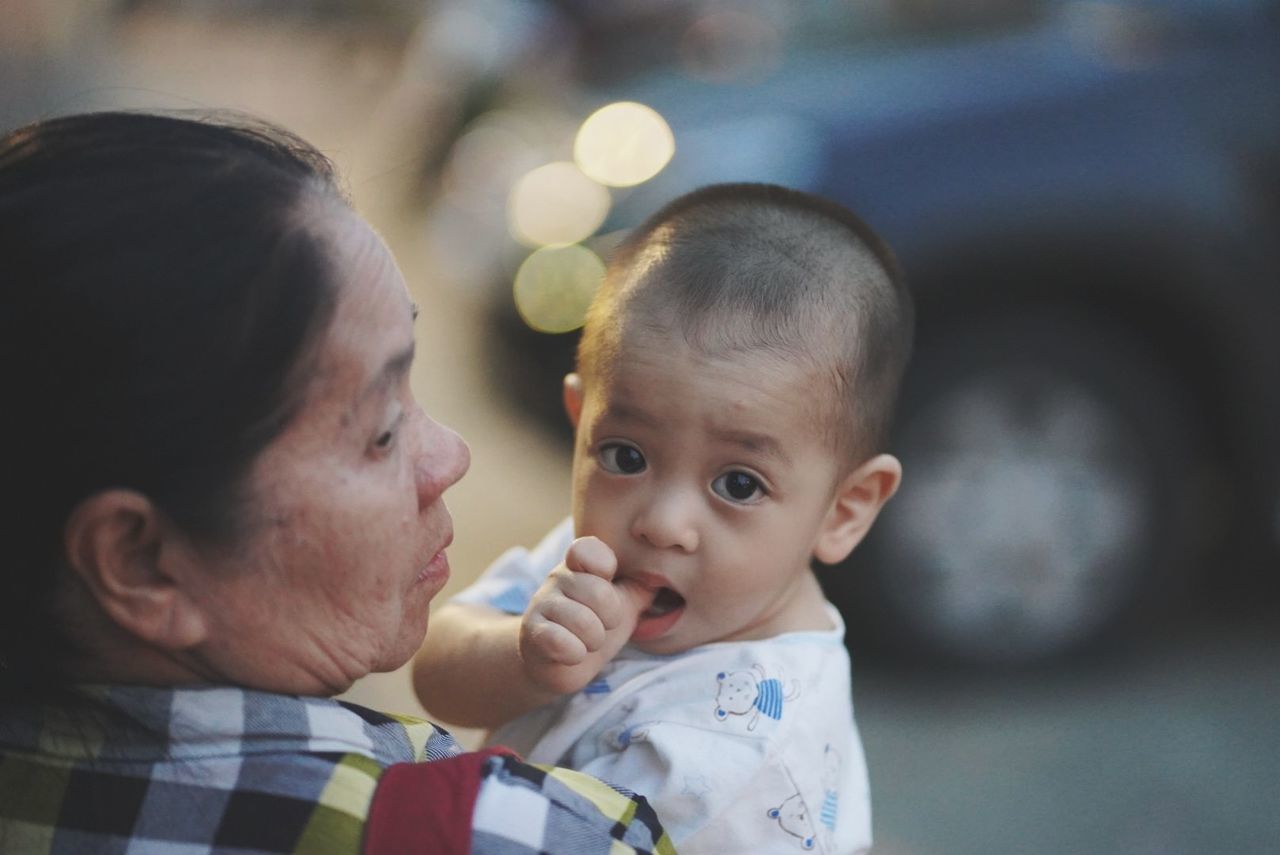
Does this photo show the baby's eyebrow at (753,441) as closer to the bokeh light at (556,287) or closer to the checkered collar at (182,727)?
the checkered collar at (182,727)

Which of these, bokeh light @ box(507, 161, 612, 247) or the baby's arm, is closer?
the baby's arm

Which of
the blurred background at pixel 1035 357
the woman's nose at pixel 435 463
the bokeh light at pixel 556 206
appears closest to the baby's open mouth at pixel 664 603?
the woman's nose at pixel 435 463

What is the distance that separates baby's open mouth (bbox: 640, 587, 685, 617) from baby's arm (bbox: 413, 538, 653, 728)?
0.10 ft

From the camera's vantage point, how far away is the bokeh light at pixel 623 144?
4.09m

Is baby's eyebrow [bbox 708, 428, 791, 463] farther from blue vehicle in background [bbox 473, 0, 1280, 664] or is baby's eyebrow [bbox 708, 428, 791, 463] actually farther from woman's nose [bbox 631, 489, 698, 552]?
blue vehicle in background [bbox 473, 0, 1280, 664]

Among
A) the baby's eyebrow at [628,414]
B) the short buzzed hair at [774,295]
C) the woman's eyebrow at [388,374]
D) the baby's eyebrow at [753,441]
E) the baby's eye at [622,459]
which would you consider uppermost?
the short buzzed hair at [774,295]

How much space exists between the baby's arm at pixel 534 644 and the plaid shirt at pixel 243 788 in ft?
1.01

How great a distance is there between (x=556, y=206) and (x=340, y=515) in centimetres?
301

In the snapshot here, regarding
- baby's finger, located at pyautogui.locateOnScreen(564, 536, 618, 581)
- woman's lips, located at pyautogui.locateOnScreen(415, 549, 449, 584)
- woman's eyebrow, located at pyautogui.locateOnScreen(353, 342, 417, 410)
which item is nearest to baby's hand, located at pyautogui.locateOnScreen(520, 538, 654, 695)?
baby's finger, located at pyautogui.locateOnScreen(564, 536, 618, 581)

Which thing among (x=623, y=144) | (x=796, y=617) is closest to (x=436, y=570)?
(x=796, y=617)

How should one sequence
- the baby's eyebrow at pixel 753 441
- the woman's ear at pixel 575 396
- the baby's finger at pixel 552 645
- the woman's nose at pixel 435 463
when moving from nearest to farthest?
1. the woman's nose at pixel 435 463
2. the baby's finger at pixel 552 645
3. the baby's eyebrow at pixel 753 441
4. the woman's ear at pixel 575 396

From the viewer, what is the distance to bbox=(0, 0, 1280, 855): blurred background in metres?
3.84

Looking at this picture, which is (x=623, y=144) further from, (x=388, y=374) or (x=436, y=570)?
(x=388, y=374)

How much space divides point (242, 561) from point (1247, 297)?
3396 mm
